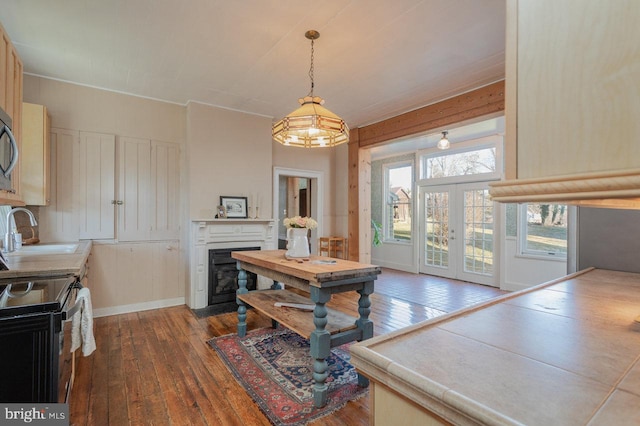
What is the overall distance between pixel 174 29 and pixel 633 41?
A: 10.2 feet

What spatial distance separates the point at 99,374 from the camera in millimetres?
2533

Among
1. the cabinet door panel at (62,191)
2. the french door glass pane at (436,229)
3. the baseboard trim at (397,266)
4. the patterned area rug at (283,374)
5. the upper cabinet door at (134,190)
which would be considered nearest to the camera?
the patterned area rug at (283,374)

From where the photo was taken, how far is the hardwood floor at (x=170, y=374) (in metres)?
2.02

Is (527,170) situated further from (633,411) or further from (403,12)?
(403,12)

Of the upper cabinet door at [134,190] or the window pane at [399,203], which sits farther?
the window pane at [399,203]

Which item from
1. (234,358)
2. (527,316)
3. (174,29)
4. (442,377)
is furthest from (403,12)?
(234,358)

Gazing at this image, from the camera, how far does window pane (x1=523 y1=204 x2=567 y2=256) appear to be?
495 cm

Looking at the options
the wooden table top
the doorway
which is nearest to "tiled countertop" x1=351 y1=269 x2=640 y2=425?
the wooden table top

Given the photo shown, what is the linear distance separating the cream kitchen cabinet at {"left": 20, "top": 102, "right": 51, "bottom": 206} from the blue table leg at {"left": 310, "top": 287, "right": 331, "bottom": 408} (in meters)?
3.03

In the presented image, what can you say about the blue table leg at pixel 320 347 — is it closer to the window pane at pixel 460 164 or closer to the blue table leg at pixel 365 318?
the blue table leg at pixel 365 318

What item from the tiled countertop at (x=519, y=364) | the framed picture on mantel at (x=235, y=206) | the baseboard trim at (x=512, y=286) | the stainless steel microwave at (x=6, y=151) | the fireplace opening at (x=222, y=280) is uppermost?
the stainless steel microwave at (x=6, y=151)

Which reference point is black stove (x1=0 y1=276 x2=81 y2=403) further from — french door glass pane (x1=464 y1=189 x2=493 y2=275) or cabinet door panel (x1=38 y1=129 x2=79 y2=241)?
french door glass pane (x1=464 y1=189 x2=493 y2=275)

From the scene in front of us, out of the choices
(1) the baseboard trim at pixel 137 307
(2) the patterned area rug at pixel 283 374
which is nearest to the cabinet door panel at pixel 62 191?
(1) the baseboard trim at pixel 137 307

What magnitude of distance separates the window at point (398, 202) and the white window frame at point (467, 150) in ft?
1.31
